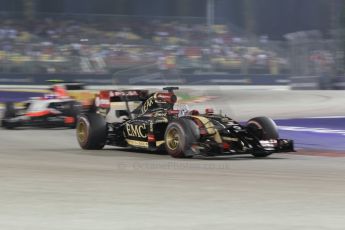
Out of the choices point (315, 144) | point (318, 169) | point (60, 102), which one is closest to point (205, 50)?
point (60, 102)

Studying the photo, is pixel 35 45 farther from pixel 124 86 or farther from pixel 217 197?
pixel 217 197

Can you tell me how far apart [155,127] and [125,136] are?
0.83 meters

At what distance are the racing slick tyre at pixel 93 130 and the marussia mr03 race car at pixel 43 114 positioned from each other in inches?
194

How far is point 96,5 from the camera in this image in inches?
1777

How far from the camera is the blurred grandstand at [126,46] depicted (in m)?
35.0

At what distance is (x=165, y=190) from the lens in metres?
6.56

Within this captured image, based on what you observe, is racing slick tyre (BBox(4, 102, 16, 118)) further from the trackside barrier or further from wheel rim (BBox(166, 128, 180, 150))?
wheel rim (BBox(166, 128, 180, 150))

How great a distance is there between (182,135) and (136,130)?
124 centimetres

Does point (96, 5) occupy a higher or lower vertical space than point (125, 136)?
higher

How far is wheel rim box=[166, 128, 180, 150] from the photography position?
9469mm

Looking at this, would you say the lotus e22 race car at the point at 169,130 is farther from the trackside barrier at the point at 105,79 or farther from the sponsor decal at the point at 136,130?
the trackside barrier at the point at 105,79

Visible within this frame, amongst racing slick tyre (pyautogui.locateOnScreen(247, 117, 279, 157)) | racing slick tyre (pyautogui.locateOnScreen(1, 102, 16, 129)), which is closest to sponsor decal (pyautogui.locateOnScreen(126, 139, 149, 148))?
racing slick tyre (pyautogui.locateOnScreen(247, 117, 279, 157))

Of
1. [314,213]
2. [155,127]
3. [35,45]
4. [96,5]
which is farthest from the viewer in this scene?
[96,5]

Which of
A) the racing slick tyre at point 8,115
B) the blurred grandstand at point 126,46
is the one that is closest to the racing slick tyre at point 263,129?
the racing slick tyre at point 8,115
